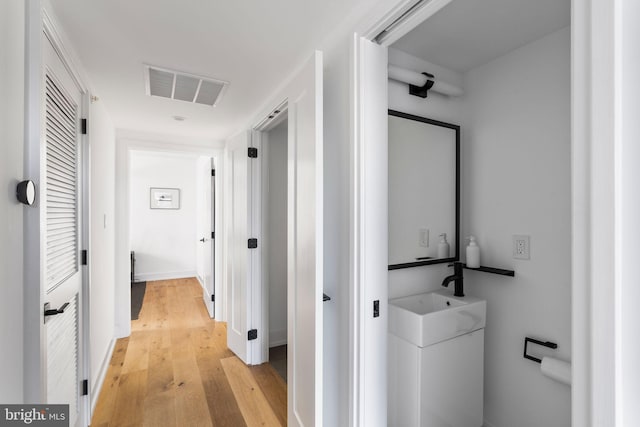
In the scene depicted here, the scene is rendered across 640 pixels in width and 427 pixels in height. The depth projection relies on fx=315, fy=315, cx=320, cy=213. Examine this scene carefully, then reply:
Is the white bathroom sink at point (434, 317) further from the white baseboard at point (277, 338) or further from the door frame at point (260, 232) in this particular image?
the white baseboard at point (277, 338)

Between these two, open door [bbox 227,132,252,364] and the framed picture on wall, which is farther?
the framed picture on wall

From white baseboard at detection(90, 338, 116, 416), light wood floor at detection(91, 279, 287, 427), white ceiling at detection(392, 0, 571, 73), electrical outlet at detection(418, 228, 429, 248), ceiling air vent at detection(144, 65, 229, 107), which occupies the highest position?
white ceiling at detection(392, 0, 571, 73)

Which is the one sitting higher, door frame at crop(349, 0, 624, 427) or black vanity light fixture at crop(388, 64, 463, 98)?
black vanity light fixture at crop(388, 64, 463, 98)

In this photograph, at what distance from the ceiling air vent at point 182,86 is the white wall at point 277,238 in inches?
31.7

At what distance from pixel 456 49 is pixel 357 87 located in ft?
2.93

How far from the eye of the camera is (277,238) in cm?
319

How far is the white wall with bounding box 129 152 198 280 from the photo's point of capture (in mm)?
5789

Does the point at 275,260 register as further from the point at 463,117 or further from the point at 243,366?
the point at 463,117

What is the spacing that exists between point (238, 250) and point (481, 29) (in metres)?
2.42

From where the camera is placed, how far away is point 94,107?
2.23 m

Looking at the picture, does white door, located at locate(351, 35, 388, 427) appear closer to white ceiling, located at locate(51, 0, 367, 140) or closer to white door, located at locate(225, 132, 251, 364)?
white ceiling, located at locate(51, 0, 367, 140)
